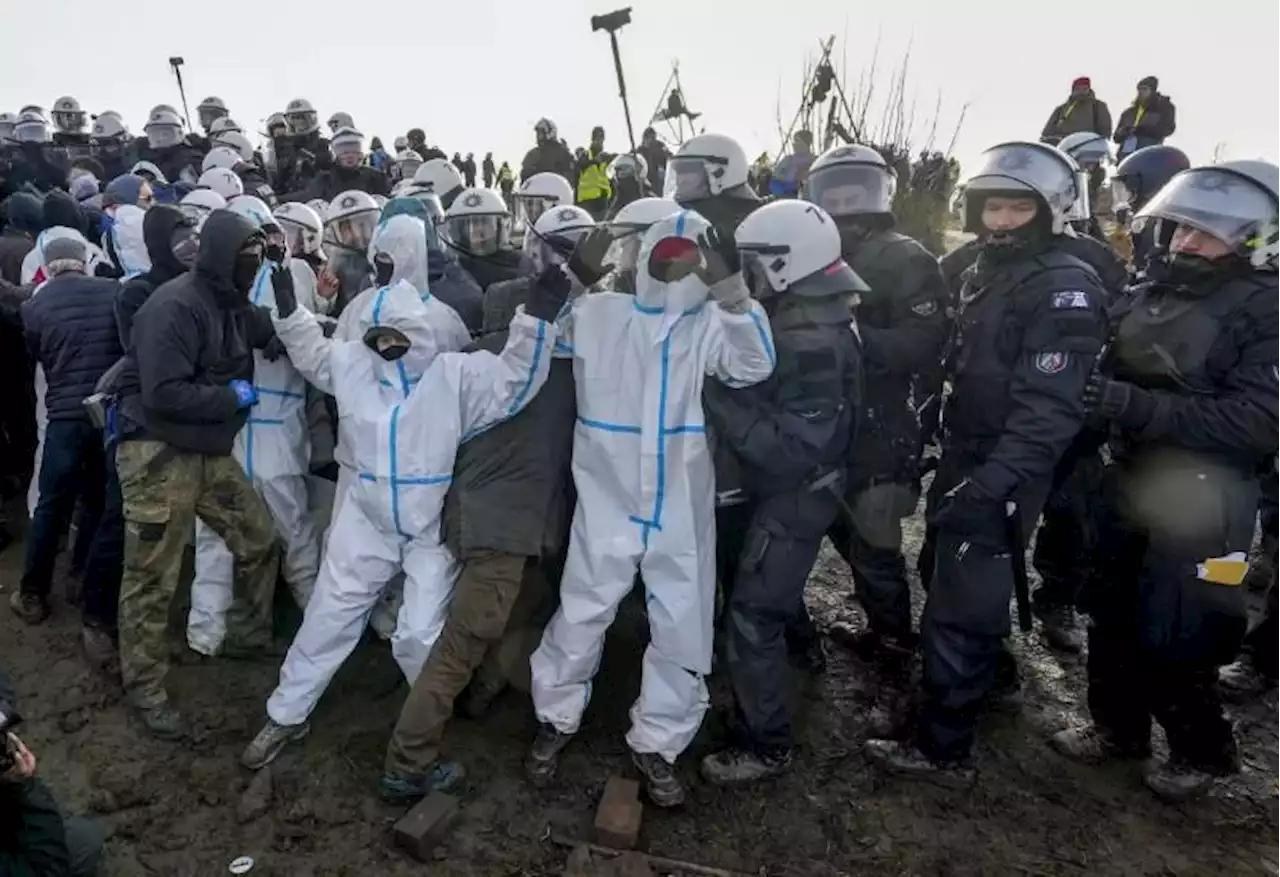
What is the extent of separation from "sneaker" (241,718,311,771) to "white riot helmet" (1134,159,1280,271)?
418 cm

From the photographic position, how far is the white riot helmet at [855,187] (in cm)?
439

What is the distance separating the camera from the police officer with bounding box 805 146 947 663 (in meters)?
4.17

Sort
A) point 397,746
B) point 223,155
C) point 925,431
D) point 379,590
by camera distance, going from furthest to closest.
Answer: point 223,155
point 925,431
point 379,590
point 397,746

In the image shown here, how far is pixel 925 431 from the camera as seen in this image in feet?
15.3

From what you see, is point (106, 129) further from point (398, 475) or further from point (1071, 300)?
point (1071, 300)

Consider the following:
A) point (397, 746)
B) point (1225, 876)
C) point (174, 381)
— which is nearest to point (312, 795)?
point (397, 746)

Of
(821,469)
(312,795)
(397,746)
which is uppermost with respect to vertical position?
(821,469)

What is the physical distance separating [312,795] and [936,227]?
13.0 m

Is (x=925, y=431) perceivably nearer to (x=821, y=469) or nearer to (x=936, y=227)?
(x=821, y=469)

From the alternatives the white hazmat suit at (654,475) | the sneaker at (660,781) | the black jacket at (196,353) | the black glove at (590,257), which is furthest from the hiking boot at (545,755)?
the black jacket at (196,353)

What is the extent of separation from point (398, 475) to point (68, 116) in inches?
454

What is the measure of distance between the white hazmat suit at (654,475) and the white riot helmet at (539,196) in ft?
9.48

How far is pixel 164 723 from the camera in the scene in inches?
158

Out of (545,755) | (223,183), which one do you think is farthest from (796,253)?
(223,183)
